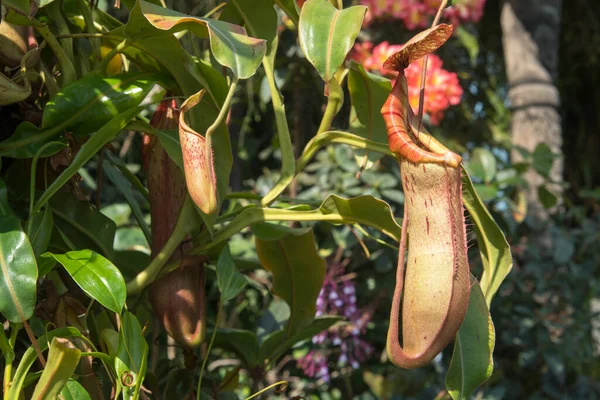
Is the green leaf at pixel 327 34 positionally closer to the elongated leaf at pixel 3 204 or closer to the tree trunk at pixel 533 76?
the elongated leaf at pixel 3 204

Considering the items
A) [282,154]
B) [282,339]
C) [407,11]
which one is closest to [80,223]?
[282,154]

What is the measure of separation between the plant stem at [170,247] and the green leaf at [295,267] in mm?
110

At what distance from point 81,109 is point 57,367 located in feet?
0.71

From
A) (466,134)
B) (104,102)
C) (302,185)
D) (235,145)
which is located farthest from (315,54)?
(466,134)

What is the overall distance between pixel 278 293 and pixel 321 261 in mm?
58

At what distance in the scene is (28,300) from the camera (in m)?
0.46

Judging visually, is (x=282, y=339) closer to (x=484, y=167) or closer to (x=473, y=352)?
(x=473, y=352)

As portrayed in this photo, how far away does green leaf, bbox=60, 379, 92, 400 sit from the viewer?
474 mm

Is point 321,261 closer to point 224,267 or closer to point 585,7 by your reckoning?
point 224,267

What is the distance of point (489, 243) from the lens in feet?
1.84

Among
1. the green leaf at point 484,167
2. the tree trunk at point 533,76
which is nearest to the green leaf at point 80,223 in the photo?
the green leaf at point 484,167

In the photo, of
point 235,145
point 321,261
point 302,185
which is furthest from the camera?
point 302,185

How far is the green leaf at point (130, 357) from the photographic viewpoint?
19.3 inches

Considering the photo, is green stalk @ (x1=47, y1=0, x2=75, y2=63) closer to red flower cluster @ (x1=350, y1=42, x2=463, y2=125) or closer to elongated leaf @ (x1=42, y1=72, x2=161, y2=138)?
elongated leaf @ (x1=42, y1=72, x2=161, y2=138)
